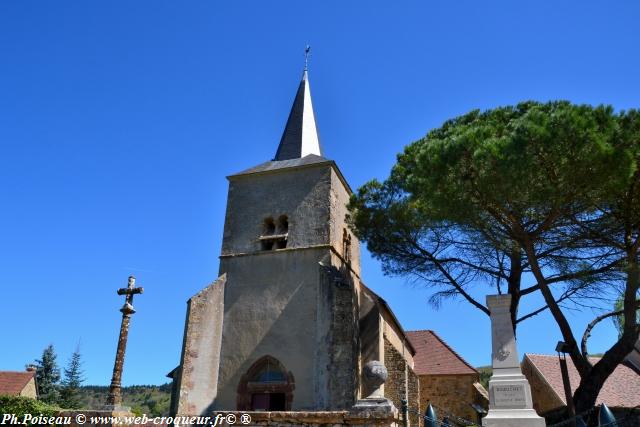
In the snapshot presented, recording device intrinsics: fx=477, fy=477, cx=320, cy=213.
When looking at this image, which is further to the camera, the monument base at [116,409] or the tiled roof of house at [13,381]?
the tiled roof of house at [13,381]

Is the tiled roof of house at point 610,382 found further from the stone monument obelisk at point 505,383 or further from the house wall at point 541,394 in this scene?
the stone monument obelisk at point 505,383

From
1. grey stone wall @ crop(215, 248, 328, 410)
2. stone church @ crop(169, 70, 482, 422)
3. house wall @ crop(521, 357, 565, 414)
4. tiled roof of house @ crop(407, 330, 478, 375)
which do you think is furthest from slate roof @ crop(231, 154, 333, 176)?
house wall @ crop(521, 357, 565, 414)

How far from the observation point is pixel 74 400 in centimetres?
3080

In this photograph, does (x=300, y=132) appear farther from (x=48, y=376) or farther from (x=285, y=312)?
(x=48, y=376)

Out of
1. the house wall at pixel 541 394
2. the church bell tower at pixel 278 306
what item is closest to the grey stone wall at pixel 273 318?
the church bell tower at pixel 278 306

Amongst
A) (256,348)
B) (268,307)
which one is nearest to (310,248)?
(268,307)

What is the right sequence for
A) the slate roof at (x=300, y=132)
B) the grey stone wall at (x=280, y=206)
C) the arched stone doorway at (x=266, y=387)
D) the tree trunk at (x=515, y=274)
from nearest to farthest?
the tree trunk at (x=515, y=274), the arched stone doorway at (x=266, y=387), the grey stone wall at (x=280, y=206), the slate roof at (x=300, y=132)

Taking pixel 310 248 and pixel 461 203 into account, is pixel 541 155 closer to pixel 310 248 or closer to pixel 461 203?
pixel 461 203

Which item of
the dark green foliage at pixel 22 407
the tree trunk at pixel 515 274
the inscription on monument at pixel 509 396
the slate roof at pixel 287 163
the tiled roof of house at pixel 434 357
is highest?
the slate roof at pixel 287 163

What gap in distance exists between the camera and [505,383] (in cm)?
888

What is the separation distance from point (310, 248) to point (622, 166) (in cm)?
958

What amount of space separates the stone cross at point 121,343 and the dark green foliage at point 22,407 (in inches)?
124

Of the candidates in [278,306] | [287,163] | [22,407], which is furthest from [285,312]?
[22,407]

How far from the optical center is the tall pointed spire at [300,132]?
20.2 metres
